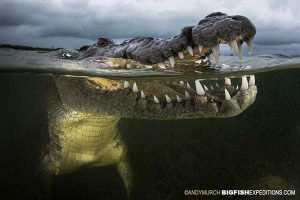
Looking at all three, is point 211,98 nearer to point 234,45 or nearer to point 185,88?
point 234,45

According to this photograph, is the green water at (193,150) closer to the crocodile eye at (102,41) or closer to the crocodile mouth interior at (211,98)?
the crocodile eye at (102,41)

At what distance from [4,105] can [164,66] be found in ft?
62.2

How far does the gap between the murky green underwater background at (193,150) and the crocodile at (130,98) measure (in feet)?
17.3

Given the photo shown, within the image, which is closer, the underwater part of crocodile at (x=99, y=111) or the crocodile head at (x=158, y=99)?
the crocodile head at (x=158, y=99)

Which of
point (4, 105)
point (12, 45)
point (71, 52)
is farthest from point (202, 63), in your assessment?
point (4, 105)

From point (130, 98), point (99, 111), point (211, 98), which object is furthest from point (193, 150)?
point (211, 98)

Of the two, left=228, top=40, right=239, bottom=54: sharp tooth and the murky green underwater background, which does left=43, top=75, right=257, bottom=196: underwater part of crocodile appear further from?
the murky green underwater background

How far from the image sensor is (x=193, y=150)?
14.8 metres

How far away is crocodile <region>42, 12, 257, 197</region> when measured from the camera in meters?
2.87

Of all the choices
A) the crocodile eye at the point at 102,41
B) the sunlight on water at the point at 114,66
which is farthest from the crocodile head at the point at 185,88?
the sunlight on water at the point at 114,66

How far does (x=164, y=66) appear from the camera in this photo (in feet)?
12.7

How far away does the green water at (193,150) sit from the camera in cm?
1120

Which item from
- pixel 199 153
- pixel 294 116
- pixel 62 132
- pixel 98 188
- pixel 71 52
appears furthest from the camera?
pixel 294 116

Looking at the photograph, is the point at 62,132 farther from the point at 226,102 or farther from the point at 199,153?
the point at 199,153
